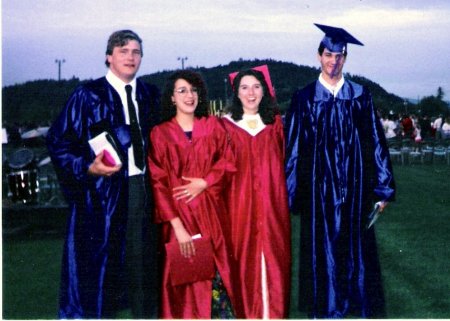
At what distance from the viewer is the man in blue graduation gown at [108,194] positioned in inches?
152

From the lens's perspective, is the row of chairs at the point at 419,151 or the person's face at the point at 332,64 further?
the row of chairs at the point at 419,151

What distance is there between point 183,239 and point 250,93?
87 cm

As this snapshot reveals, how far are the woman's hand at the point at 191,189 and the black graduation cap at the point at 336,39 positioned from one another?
107 cm

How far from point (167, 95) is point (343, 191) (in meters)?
1.12

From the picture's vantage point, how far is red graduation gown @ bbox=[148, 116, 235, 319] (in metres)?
3.72

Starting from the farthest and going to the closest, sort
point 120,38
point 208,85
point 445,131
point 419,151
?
point 445,131 < point 419,151 < point 208,85 < point 120,38

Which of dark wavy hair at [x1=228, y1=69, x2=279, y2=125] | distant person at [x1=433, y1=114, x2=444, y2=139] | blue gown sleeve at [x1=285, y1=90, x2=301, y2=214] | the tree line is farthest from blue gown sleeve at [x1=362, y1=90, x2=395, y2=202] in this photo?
distant person at [x1=433, y1=114, x2=444, y2=139]

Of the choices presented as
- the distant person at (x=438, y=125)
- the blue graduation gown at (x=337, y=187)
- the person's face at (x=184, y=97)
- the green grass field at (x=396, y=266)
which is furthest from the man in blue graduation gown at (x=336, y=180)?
the distant person at (x=438, y=125)

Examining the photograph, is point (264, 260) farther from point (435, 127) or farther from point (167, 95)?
point (435, 127)

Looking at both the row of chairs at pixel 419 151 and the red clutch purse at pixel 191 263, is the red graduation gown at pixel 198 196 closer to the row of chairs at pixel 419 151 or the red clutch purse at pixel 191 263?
the red clutch purse at pixel 191 263

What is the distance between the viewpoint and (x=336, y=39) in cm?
400

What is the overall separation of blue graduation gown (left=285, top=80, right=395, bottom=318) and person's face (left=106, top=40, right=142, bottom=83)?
0.91m

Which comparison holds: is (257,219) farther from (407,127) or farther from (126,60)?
(407,127)

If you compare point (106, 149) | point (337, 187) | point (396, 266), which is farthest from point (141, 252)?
point (396, 266)
